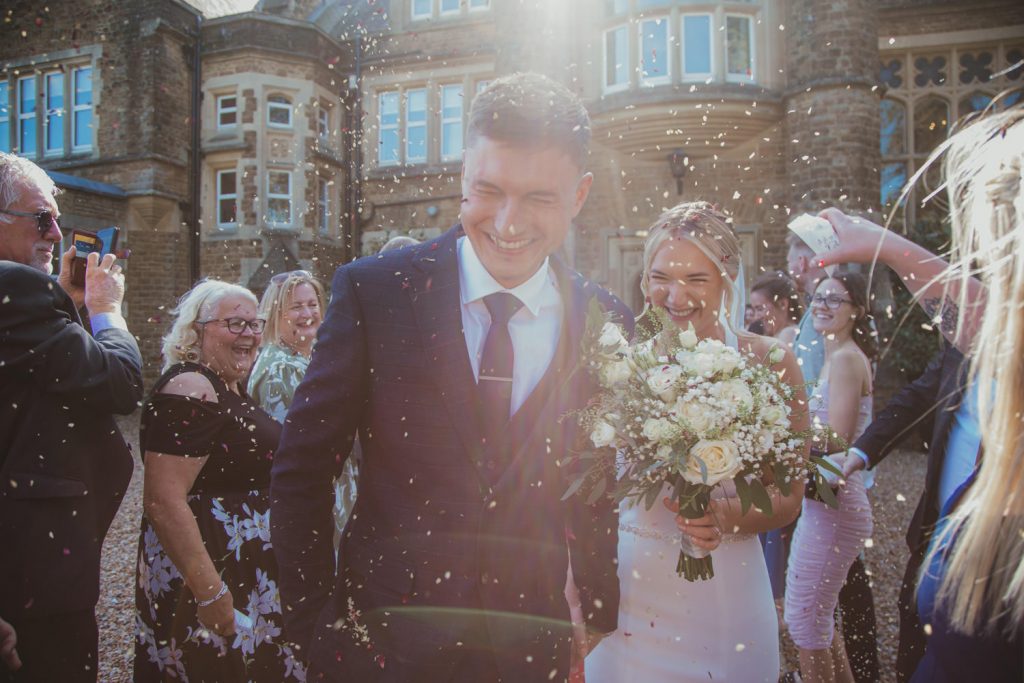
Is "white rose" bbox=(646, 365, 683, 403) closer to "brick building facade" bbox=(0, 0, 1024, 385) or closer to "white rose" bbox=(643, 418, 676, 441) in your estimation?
"white rose" bbox=(643, 418, 676, 441)

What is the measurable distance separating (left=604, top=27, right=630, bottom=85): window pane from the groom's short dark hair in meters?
10.9

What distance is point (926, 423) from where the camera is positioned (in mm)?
3297

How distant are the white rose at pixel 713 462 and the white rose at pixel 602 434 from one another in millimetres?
229

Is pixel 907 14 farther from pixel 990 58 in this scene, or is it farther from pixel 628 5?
pixel 628 5

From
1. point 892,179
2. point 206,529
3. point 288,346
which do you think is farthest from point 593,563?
point 892,179

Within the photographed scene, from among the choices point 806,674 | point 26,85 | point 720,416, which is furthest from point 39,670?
point 26,85

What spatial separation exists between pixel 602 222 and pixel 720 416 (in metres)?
10.8

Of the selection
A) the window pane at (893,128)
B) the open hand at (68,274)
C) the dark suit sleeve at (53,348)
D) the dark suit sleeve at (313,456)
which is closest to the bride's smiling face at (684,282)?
the dark suit sleeve at (313,456)

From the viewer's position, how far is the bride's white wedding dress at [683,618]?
7.84 feet

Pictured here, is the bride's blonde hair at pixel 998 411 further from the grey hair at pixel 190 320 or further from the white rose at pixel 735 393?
the grey hair at pixel 190 320

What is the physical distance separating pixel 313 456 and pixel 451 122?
15.4 m

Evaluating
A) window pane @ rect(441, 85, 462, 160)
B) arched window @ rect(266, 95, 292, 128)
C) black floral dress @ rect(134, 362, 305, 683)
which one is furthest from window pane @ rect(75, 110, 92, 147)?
black floral dress @ rect(134, 362, 305, 683)

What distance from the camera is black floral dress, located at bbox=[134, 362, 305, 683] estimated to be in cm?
265

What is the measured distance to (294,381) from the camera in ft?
12.5
